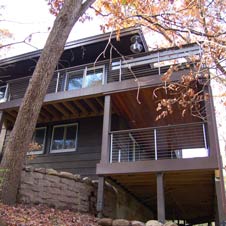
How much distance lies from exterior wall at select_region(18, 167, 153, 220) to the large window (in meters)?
3.79

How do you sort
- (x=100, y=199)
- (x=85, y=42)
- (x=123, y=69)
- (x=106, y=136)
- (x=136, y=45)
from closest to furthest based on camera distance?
(x=100, y=199) < (x=106, y=136) < (x=123, y=69) < (x=136, y=45) < (x=85, y=42)

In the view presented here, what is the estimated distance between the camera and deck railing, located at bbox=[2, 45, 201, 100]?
8.75 metres

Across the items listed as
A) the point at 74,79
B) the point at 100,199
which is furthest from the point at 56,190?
the point at 74,79

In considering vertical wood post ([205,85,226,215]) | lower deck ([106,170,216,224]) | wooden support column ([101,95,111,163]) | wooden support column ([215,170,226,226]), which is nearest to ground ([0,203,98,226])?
wooden support column ([101,95,111,163])

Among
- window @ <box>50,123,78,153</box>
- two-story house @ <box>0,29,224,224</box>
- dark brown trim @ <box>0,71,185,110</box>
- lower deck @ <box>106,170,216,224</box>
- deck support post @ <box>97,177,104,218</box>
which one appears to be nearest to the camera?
deck support post @ <box>97,177,104,218</box>

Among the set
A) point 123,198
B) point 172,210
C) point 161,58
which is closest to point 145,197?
point 123,198

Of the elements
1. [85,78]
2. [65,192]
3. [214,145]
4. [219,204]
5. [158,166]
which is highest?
[85,78]

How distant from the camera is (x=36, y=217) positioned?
5.41m

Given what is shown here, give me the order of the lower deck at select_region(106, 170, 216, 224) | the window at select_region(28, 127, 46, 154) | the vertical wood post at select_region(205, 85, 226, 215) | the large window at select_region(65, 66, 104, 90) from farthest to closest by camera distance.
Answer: the window at select_region(28, 127, 46, 154) → the large window at select_region(65, 66, 104, 90) → the lower deck at select_region(106, 170, 216, 224) → the vertical wood post at select_region(205, 85, 226, 215)

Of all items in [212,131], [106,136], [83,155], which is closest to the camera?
[212,131]

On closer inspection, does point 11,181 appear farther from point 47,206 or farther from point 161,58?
point 161,58

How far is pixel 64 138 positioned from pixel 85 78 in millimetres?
2523

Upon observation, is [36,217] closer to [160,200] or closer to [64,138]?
[160,200]

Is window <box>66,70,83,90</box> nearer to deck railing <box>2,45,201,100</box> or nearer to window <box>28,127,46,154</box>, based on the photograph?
deck railing <box>2,45,201,100</box>
